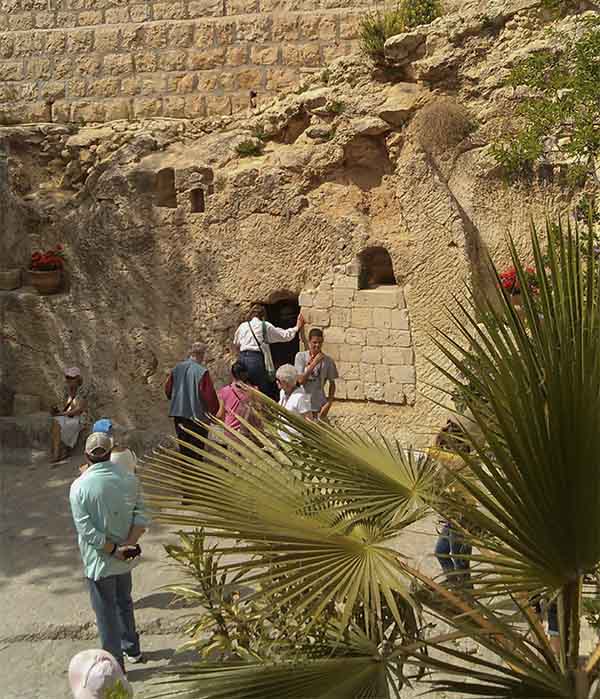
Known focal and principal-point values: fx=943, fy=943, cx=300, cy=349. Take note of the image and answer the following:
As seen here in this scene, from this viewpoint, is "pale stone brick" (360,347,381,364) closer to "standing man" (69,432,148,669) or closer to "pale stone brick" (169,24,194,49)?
"standing man" (69,432,148,669)

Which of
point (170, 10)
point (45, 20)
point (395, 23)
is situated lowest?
point (395, 23)

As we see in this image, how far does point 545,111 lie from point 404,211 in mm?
2406

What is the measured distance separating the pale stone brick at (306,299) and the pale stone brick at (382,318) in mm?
653

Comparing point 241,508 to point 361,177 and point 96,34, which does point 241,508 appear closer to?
point 361,177

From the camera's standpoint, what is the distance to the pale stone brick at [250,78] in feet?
38.9

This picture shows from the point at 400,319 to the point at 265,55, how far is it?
470 centimetres

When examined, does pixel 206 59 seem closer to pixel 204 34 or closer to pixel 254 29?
pixel 204 34

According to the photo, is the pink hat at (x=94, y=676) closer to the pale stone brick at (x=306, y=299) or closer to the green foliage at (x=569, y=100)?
the green foliage at (x=569, y=100)

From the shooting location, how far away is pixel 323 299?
9.17 metres

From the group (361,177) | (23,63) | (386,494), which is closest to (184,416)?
(361,177)

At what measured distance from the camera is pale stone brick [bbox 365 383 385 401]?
29.5ft

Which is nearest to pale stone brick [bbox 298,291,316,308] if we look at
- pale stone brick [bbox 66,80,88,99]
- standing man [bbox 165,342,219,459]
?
standing man [bbox 165,342,219,459]

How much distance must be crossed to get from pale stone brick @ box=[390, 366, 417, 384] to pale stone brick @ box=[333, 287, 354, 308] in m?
0.75

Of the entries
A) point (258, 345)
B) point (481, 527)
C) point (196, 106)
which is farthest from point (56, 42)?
point (481, 527)
